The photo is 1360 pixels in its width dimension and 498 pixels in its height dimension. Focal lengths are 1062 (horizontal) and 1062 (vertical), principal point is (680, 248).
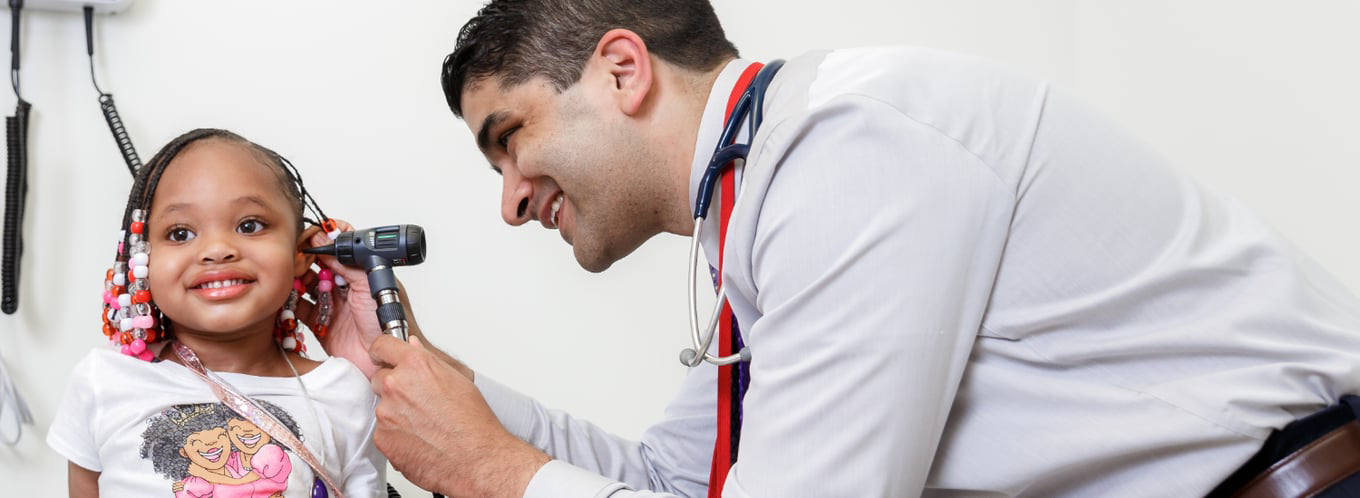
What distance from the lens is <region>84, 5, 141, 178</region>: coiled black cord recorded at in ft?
5.15

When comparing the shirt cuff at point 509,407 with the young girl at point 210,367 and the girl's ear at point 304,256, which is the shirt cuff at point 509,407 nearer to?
the young girl at point 210,367

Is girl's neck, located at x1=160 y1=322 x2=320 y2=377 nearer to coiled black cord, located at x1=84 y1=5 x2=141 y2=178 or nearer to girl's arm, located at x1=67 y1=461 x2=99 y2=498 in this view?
girl's arm, located at x1=67 y1=461 x2=99 y2=498

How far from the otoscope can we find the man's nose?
0.11 meters

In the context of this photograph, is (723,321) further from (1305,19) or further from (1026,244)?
(1305,19)

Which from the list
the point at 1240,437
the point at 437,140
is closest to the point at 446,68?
the point at 437,140

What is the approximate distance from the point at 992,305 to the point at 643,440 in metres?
0.76

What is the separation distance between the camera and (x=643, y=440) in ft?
5.31

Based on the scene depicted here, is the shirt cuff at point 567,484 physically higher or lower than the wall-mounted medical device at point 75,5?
lower

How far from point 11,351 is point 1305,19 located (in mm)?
2276

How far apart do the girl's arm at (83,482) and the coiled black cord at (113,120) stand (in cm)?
47

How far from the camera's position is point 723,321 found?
51.2 inches

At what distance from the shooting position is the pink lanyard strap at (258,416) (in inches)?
50.4

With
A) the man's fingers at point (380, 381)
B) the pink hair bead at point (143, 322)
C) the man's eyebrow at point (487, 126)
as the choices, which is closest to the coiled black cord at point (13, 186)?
the pink hair bead at point (143, 322)

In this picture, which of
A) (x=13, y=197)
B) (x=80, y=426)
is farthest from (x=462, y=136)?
(x=80, y=426)
